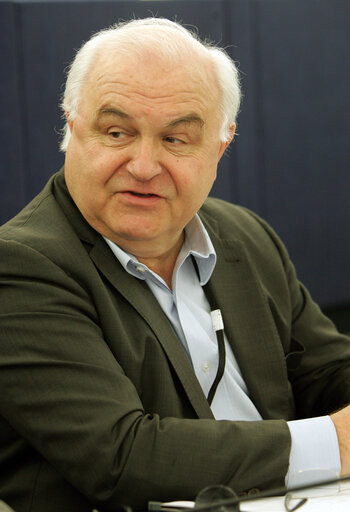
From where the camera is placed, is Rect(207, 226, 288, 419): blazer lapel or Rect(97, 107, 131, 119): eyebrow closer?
Rect(97, 107, 131, 119): eyebrow

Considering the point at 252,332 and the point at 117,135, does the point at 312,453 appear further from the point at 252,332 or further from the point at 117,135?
the point at 117,135

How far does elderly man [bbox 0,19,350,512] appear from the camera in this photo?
4.94ft

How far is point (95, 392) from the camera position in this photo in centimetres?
152

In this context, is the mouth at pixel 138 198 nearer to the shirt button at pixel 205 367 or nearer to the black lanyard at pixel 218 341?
the black lanyard at pixel 218 341

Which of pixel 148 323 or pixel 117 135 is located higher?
pixel 117 135

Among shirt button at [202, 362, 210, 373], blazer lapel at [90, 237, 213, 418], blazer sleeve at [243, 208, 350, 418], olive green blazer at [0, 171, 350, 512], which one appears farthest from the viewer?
blazer sleeve at [243, 208, 350, 418]

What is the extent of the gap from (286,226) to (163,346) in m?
2.00

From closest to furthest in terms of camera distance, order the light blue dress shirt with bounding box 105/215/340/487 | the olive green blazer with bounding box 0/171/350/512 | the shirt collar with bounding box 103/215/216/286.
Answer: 1. the olive green blazer with bounding box 0/171/350/512
2. the light blue dress shirt with bounding box 105/215/340/487
3. the shirt collar with bounding box 103/215/216/286

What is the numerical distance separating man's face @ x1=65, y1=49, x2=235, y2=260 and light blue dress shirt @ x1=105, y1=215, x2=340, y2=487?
0.08 m

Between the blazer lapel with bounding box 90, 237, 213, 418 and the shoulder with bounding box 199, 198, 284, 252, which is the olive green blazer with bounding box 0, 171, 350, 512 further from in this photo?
the shoulder with bounding box 199, 198, 284, 252

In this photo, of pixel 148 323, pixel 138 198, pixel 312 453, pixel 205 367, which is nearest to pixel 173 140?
pixel 138 198

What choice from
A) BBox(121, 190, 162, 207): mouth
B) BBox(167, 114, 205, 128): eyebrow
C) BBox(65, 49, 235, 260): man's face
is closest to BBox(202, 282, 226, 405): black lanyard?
BBox(65, 49, 235, 260): man's face

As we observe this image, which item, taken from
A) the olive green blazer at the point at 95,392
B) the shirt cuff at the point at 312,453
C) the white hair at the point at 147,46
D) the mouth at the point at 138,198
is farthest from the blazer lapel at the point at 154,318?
the white hair at the point at 147,46

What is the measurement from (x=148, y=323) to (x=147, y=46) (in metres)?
0.60
